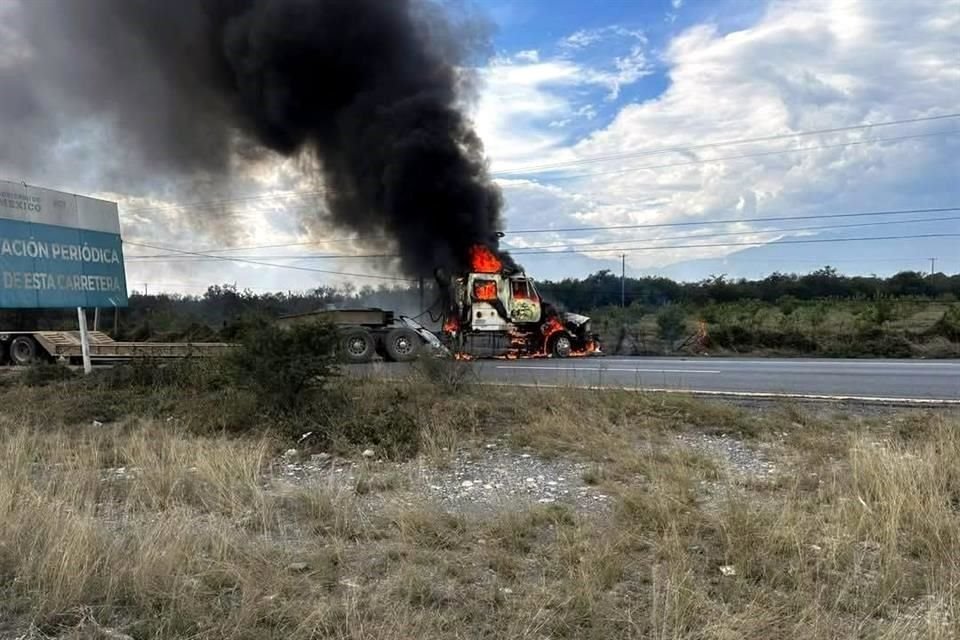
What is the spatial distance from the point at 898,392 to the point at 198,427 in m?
10.4

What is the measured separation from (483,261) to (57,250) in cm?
1260

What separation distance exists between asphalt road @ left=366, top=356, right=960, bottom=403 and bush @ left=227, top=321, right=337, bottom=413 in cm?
294

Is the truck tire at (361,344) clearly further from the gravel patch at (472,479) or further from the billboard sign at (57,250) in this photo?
the gravel patch at (472,479)

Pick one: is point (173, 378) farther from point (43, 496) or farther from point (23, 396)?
point (43, 496)

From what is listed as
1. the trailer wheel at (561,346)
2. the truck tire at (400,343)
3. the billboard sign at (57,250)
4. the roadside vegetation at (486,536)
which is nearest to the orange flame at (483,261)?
the trailer wheel at (561,346)

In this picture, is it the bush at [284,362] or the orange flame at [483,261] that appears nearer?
the bush at [284,362]

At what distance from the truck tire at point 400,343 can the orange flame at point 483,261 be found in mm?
3746

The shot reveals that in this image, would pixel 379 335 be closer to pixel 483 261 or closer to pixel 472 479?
pixel 483 261

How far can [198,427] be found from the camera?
342 inches

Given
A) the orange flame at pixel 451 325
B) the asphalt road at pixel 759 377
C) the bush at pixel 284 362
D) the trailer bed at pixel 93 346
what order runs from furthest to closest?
the orange flame at pixel 451 325, the trailer bed at pixel 93 346, the asphalt road at pixel 759 377, the bush at pixel 284 362

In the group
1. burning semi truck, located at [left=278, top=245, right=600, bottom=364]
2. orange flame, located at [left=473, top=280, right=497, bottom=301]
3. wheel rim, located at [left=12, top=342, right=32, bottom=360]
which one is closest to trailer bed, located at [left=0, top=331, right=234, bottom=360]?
wheel rim, located at [left=12, top=342, right=32, bottom=360]

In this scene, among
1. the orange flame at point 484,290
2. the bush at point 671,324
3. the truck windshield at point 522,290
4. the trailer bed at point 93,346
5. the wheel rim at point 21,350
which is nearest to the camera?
the trailer bed at point 93,346

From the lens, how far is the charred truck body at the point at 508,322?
71.6ft

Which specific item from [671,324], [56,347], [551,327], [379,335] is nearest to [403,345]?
[379,335]
